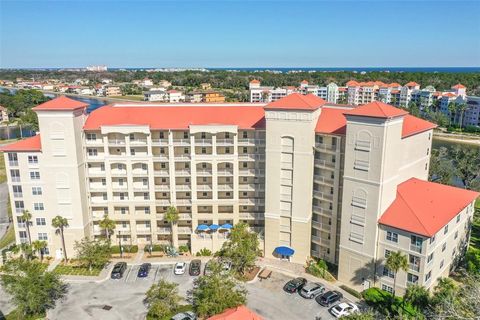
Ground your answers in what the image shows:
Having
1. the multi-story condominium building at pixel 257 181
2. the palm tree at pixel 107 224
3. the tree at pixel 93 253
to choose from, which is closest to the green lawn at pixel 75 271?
the tree at pixel 93 253

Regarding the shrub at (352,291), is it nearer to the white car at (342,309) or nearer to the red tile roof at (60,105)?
the white car at (342,309)

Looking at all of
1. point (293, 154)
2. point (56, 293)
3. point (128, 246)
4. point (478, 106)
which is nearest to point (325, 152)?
point (293, 154)

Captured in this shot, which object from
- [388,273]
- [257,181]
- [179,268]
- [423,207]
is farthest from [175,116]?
[388,273]

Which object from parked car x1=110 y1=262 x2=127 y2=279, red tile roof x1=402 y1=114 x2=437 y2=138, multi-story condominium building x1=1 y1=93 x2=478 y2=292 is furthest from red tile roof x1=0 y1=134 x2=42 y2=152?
red tile roof x1=402 y1=114 x2=437 y2=138

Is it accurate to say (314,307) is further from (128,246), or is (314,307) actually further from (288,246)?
(128,246)

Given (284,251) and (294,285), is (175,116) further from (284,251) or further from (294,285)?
(294,285)
